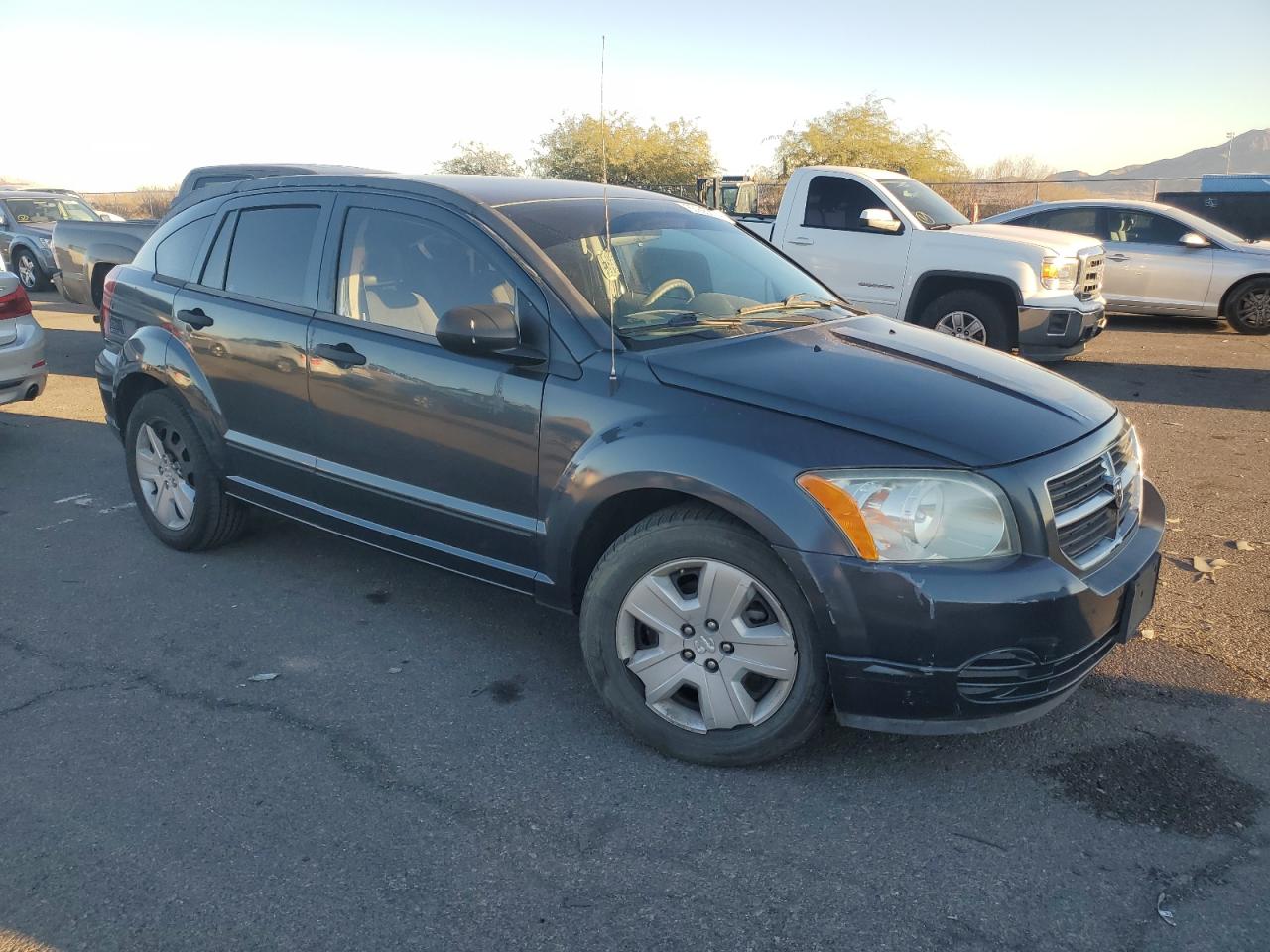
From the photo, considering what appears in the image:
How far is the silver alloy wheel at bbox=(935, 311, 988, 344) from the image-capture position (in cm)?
935

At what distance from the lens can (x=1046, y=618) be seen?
2.85 m

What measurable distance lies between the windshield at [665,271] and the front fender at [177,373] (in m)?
1.83

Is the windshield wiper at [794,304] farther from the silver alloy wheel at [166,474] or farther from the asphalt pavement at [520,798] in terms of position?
the silver alloy wheel at [166,474]

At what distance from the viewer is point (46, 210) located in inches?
723

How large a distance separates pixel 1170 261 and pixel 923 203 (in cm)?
397

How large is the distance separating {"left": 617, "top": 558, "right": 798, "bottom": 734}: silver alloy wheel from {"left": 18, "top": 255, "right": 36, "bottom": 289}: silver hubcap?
1805 centimetres

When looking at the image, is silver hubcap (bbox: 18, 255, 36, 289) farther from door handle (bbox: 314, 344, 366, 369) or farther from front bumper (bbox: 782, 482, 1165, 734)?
front bumper (bbox: 782, 482, 1165, 734)

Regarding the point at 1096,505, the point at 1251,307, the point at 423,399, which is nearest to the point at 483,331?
the point at 423,399

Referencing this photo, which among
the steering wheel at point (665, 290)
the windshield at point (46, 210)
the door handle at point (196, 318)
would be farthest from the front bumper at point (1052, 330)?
the windshield at point (46, 210)

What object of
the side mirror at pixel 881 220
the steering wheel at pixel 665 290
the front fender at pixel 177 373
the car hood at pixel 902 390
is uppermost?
the side mirror at pixel 881 220

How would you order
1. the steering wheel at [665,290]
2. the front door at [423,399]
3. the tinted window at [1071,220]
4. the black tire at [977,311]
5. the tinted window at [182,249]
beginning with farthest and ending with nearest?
the tinted window at [1071,220] < the black tire at [977,311] < the tinted window at [182,249] < the steering wheel at [665,290] < the front door at [423,399]

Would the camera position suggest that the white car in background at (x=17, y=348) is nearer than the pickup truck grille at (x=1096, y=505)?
No

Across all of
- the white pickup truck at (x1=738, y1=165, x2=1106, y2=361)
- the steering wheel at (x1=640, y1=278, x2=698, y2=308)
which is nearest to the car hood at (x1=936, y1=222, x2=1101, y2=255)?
the white pickup truck at (x1=738, y1=165, x2=1106, y2=361)

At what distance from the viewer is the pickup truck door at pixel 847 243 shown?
9.70 m
